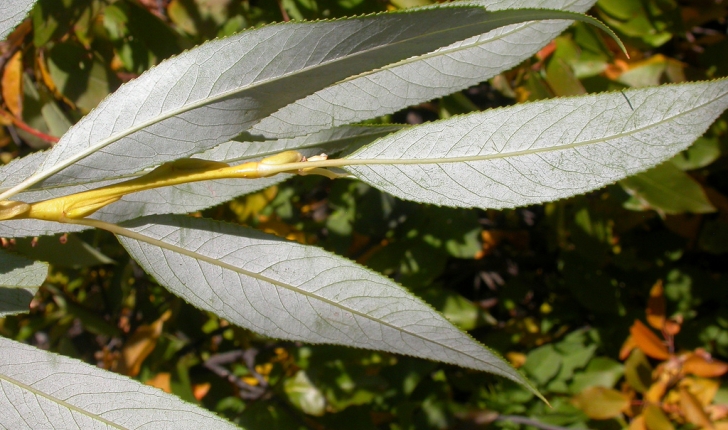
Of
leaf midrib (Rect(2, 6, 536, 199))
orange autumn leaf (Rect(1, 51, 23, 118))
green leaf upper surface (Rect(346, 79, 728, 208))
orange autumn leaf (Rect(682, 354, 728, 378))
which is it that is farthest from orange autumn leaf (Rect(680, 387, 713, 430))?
orange autumn leaf (Rect(1, 51, 23, 118))

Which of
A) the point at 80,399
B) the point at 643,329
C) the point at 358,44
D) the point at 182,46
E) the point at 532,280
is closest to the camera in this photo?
the point at 358,44

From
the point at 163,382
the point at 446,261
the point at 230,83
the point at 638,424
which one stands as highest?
the point at 230,83

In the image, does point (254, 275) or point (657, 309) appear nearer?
point (254, 275)

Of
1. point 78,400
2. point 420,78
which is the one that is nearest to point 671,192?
point 420,78

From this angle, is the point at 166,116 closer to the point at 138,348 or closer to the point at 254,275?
the point at 254,275

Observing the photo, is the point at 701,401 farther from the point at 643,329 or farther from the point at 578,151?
the point at 578,151

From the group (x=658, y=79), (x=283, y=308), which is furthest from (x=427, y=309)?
(x=658, y=79)

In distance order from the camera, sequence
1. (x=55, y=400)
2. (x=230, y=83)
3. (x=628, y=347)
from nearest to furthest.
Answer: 1. (x=230, y=83)
2. (x=55, y=400)
3. (x=628, y=347)
